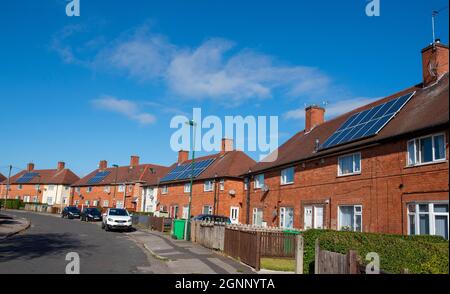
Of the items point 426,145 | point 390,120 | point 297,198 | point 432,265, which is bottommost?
point 432,265

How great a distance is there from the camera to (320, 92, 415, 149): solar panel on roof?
21.1 metres

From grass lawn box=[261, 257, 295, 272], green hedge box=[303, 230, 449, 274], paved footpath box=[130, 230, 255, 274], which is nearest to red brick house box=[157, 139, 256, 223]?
paved footpath box=[130, 230, 255, 274]

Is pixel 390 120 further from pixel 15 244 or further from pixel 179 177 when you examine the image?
pixel 179 177

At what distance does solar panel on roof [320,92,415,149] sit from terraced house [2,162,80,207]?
222 feet

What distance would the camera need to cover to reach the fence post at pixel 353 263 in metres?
9.14

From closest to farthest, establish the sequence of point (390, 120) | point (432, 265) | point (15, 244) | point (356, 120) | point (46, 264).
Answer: point (432, 265), point (46, 264), point (15, 244), point (390, 120), point (356, 120)

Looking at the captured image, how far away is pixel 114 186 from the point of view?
66.2 metres

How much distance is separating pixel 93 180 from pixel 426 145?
6453cm

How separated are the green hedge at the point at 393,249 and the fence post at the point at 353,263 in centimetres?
104

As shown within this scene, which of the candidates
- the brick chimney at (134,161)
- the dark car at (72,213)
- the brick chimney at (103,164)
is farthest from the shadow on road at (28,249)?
the brick chimney at (103,164)

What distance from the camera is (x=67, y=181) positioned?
267ft

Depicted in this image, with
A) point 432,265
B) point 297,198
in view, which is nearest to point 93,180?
point 297,198

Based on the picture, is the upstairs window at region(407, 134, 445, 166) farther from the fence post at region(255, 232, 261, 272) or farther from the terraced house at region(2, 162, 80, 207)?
the terraced house at region(2, 162, 80, 207)
